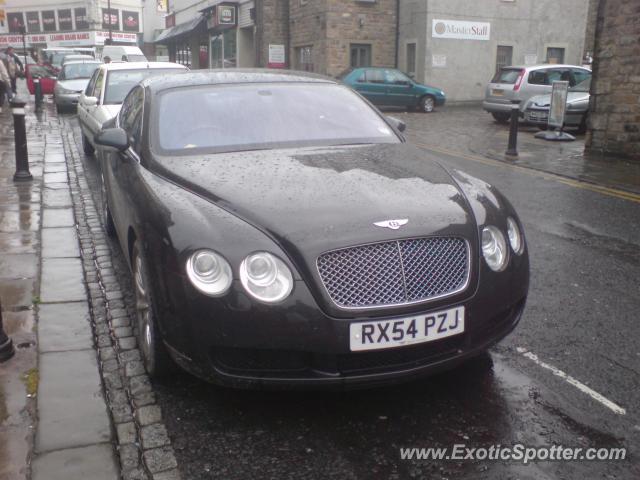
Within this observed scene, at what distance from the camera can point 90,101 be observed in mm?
10594

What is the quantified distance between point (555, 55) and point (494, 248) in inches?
1139

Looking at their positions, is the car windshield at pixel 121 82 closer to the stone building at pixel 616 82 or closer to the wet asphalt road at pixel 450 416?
the wet asphalt road at pixel 450 416

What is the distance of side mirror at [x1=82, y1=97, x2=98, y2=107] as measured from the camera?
408 inches

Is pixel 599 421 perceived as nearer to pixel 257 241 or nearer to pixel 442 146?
pixel 257 241

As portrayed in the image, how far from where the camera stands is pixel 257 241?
2977mm

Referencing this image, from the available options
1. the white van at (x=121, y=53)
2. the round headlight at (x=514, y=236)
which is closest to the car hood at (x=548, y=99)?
Result: the round headlight at (x=514, y=236)

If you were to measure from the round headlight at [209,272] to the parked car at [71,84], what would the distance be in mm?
18192

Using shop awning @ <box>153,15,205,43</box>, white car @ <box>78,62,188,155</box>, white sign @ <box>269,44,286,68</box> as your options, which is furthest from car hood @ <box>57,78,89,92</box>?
shop awning @ <box>153,15,205,43</box>

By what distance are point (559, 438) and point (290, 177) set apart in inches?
72.0

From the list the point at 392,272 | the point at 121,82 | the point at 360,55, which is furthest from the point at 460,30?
the point at 392,272

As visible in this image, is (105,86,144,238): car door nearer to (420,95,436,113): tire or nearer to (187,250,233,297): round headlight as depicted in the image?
(187,250,233,297): round headlight

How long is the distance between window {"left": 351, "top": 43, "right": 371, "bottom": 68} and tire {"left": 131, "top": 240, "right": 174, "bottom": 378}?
25781 millimetres

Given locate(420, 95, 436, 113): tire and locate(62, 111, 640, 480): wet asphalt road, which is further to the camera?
locate(420, 95, 436, 113): tire

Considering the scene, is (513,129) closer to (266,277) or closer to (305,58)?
(266,277)
